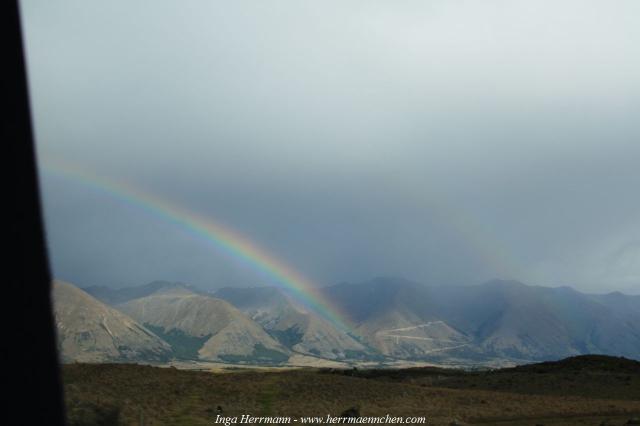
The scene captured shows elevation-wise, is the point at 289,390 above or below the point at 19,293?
below

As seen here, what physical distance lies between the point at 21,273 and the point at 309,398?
4510 cm

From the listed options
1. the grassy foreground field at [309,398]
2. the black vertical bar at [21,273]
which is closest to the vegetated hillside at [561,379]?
the grassy foreground field at [309,398]

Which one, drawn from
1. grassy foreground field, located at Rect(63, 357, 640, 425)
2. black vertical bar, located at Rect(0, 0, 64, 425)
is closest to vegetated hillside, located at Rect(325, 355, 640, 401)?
grassy foreground field, located at Rect(63, 357, 640, 425)

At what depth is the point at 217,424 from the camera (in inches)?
1405

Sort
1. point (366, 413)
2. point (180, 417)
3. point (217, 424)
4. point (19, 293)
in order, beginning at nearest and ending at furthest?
point (19, 293) → point (217, 424) → point (180, 417) → point (366, 413)

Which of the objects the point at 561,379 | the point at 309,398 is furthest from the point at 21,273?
the point at 561,379

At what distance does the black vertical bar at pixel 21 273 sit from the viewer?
682 cm

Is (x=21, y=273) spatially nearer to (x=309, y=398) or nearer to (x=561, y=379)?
(x=309, y=398)

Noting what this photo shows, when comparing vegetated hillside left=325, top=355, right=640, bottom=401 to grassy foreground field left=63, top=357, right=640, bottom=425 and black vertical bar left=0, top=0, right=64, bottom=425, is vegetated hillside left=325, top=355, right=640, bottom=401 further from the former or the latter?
black vertical bar left=0, top=0, right=64, bottom=425

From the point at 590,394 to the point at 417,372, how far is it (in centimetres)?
3271

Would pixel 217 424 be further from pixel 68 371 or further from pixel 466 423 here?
pixel 68 371

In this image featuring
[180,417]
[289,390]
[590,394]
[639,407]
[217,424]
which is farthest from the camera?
[590,394]

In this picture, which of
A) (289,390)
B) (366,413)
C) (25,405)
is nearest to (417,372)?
(289,390)

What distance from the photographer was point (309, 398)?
49.5 metres
